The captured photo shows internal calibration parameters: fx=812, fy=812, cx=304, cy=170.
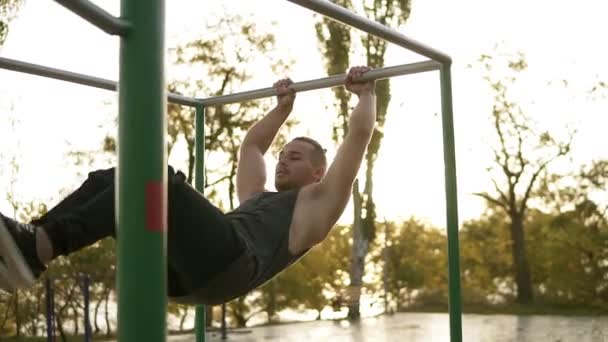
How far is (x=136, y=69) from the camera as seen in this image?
1.30 metres

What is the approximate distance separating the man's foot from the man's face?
1.00 metres

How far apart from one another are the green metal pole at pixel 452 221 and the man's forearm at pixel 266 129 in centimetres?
65

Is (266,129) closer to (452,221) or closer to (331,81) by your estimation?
(331,81)

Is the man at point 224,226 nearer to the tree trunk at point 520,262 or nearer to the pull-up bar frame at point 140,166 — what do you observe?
the pull-up bar frame at point 140,166

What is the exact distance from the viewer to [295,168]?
262 cm

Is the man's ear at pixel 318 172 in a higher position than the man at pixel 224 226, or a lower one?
higher

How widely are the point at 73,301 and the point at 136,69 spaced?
981 centimetres

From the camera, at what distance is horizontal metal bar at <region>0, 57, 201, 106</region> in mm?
2398

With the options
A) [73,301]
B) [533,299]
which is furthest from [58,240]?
[533,299]

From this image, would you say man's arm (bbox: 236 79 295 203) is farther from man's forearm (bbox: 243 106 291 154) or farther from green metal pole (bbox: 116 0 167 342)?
green metal pole (bbox: 116 0 167 342)

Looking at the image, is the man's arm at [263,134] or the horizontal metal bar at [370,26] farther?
the man's arm at [263,134]

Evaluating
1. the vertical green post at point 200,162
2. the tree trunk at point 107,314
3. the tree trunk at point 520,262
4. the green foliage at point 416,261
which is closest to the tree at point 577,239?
the tree trunk at point 520,262

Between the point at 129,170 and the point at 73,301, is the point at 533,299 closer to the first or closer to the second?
the point at 73,301

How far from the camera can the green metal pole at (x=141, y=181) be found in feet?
4.23
